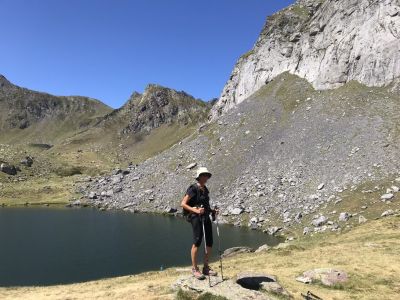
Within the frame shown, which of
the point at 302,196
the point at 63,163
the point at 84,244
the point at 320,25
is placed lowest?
the point at 84,244

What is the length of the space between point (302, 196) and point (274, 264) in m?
45.4

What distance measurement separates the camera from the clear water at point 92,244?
Answer: 50.5 m

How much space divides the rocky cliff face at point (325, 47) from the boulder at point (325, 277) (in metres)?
85.4

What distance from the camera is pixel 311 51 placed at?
123688 millimetres

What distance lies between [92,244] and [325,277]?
5194 centimetres

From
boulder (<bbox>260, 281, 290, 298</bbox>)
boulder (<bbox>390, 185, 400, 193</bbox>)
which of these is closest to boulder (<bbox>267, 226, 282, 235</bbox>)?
boulder (<bbox>390, 185, 400, 193</bbox>)

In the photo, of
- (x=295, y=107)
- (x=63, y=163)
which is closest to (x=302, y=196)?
(x=295, y=107)

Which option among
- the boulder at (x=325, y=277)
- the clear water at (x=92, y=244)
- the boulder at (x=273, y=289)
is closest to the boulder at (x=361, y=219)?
the clear water at (x=92, y=244)

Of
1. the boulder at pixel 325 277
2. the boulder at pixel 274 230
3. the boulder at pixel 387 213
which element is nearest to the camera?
the boulder at pixel 325 277

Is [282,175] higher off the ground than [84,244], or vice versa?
[282,175]

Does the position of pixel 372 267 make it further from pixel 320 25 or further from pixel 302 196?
pixel 320 25

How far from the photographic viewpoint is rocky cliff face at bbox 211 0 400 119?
10038cm

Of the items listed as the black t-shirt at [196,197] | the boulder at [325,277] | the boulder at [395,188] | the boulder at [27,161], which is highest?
the boulder at [27,161]

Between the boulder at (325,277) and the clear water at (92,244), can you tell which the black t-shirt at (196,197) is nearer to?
the boulder at (325,277)
